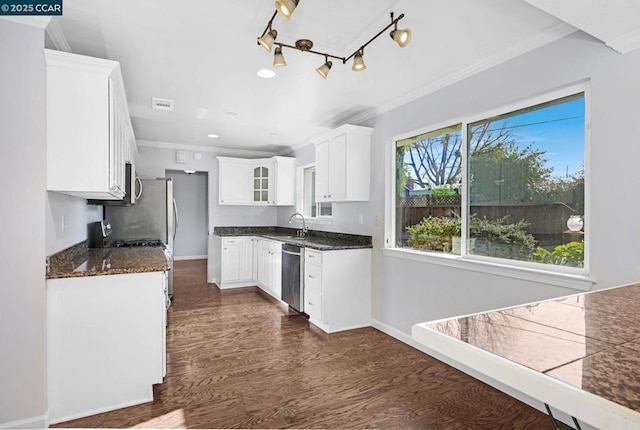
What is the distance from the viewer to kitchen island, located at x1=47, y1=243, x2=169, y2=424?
2.13 metres

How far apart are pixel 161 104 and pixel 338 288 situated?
275 cm

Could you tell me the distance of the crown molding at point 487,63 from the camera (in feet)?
7.27

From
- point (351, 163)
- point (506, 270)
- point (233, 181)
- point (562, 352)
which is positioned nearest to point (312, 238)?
point (351, 163)

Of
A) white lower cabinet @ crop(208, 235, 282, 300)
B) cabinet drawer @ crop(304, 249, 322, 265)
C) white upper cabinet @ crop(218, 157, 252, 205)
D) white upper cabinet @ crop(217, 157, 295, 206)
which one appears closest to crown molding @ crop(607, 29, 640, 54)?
cabinet drawer @ crop(304, 249, 322, 265)

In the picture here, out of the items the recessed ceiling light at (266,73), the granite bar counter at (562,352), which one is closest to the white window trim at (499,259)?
the granite bar counter at (562,352)

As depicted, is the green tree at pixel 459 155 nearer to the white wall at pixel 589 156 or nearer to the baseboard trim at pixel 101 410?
the white wall at pixel 589 156

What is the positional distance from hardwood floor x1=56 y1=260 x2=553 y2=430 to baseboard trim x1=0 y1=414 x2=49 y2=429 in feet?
0.40

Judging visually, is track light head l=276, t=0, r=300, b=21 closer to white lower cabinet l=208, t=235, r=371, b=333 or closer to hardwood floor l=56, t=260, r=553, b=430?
hardwood floor l=56, t=260, r=553, b=430

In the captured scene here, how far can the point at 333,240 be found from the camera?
4.72m

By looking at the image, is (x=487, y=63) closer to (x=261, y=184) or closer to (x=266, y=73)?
(x=266, y=73)

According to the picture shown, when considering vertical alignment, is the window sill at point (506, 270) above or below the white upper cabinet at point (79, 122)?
below

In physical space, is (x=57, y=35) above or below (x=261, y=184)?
above

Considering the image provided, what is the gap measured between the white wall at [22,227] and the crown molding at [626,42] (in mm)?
3241

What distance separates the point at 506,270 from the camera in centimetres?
254
